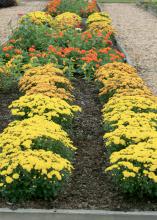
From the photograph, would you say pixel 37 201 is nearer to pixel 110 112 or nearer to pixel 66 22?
pixel 110 112

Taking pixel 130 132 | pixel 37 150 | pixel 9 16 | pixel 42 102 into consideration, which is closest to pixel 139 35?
pixel 9 16

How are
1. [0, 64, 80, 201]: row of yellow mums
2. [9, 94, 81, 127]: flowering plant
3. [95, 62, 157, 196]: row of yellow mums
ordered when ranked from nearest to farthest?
[0, 64, 80, 201]: row of yellow mums
[95, 62, 157, 196]: row of yellow mums
[9, 94, 81, 127]: flowering plant

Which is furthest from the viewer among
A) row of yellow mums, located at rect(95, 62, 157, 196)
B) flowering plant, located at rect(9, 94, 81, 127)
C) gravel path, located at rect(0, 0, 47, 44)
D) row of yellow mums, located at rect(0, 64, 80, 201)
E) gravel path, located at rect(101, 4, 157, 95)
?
gravel path, located at rect(0, 0, 47, 44)

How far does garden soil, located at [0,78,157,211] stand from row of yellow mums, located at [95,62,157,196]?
0.13 m

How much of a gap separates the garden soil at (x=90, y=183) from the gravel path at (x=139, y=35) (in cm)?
268

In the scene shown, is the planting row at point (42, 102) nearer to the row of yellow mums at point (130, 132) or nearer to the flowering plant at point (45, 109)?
the flowering plant at point (45, 109)

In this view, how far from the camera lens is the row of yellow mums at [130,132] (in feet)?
18.0

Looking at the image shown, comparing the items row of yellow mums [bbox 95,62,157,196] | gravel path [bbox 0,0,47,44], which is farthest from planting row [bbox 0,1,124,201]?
gravel path [bbox 0,0,47,44]

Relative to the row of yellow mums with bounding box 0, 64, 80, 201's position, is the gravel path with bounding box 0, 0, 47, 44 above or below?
above

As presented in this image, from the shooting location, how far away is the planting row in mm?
5422

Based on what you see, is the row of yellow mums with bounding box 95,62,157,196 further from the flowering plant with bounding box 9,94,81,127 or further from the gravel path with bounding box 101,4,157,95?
the gravel path with bounding box 101,4,157,95

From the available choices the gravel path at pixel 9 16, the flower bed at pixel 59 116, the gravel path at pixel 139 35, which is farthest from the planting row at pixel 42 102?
the gravel path at pixel 9 16

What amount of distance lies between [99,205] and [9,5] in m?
20.9

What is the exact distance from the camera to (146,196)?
562 centimetres
